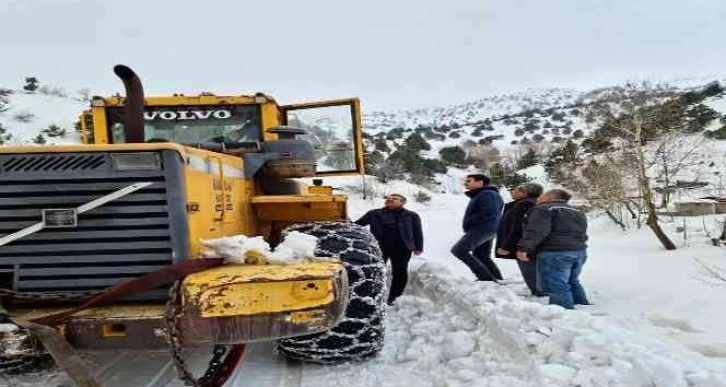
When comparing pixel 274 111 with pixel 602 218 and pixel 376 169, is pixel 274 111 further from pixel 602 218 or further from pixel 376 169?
pixel 376 169

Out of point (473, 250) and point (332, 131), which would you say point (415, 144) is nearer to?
point (473, 250)

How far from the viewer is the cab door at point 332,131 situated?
20.7 ft

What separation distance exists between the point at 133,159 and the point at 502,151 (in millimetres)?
37376

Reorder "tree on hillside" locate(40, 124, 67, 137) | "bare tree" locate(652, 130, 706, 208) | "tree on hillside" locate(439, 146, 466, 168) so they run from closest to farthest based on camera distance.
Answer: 1. "bare tree" locate(652, 130, 706, 208)
2. "tree on hillside" locate(40, 124, 67, 137)
3. "tree on hillside" locate(439, 146, 466, 168)

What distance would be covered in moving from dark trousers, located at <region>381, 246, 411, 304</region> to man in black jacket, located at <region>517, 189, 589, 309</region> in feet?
4.75

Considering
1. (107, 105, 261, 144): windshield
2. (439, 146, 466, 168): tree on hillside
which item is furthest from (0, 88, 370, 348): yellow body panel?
(439, 146, 466, 168): tree on hillside

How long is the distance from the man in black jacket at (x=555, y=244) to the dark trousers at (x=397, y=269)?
1.45 m

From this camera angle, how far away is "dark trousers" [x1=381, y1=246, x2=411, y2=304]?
279 inches

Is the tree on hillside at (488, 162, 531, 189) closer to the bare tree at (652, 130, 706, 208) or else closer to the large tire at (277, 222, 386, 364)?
the bare tree at (652, 130, 706, 208)

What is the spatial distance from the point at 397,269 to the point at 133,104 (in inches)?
156

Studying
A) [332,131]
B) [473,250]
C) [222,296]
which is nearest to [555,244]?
[473,250]

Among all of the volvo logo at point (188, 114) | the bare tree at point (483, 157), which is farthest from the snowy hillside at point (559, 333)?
the bare tree at point (483, 157)

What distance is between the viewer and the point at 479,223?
7531 mm

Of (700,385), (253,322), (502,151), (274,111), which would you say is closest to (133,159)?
(253,322)
